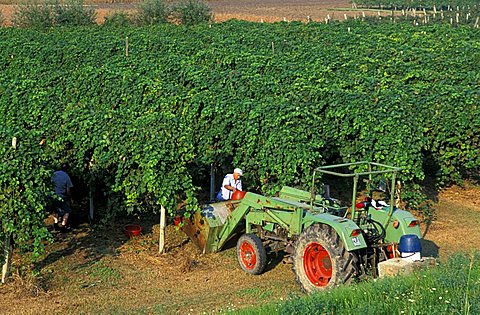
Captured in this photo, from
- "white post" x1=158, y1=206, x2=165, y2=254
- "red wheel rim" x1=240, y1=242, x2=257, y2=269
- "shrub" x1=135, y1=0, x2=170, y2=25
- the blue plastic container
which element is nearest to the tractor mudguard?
the blue plastic container

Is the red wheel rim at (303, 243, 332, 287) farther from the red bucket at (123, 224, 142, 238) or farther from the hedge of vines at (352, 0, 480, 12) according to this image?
the hedge of vines at (352, 0, 480, 12)

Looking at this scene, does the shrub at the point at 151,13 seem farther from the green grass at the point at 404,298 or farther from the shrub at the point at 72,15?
the green grass at the point at 404,298

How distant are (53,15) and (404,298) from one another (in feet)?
104

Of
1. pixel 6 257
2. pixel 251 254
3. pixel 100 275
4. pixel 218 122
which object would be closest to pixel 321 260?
pixel 251 254

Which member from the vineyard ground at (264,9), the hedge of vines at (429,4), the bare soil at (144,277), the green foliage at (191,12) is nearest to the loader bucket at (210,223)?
the bare soil at (144,277)

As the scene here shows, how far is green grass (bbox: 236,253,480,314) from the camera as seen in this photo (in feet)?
25.6

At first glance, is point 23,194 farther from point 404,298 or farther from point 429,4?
point 429,4

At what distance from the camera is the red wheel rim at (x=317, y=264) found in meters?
10.8

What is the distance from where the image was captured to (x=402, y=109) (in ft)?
50.1

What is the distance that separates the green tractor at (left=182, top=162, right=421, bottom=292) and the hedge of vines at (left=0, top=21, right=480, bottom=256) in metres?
0.79

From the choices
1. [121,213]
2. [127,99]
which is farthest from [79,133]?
[127,99]

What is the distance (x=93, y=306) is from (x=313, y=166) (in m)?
4.87

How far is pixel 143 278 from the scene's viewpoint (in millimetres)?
11883

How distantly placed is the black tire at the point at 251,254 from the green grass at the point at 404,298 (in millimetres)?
2824
